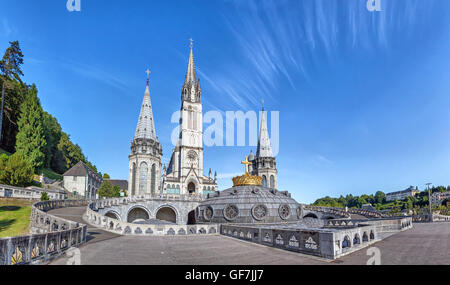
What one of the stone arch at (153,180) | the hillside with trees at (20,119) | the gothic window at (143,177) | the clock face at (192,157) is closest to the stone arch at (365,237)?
the hillside with trees at (20,119)

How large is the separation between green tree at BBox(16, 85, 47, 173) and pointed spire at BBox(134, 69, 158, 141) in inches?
884

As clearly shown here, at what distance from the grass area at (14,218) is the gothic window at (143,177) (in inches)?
1286

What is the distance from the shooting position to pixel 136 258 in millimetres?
8891

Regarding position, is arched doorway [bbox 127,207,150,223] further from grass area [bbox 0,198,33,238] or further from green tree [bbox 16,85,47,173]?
green tree [bbox 16,85,47,173]

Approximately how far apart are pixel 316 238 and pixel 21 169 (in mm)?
46604

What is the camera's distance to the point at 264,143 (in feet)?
287

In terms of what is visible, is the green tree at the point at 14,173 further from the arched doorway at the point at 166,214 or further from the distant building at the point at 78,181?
the arched doorway at the point at 166,214

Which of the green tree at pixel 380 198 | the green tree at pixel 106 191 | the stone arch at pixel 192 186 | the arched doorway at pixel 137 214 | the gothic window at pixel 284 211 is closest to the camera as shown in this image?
the gothic window at pixel 284 211

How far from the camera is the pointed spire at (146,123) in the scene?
70438 mm

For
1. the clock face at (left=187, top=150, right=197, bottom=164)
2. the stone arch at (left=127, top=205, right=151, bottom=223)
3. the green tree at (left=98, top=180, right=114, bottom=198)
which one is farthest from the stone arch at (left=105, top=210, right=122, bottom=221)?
the clock face at (left=187, top=150, right=197, bottom=164)

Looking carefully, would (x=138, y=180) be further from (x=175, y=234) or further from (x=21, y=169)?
(x=175, y=234)

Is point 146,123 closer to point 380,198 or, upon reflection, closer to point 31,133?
point 31,133
